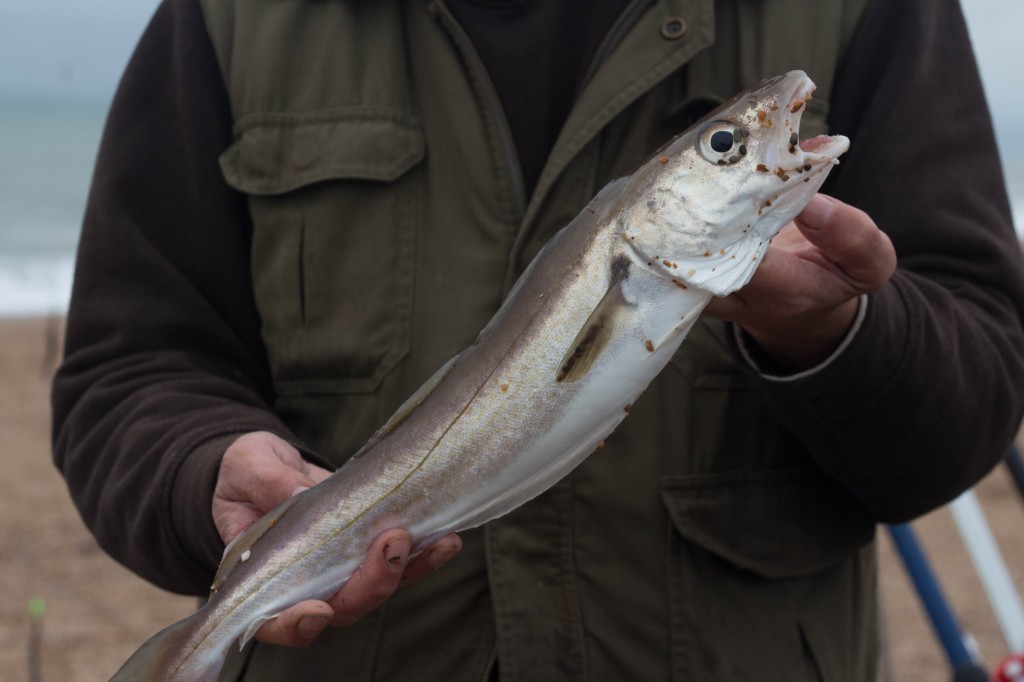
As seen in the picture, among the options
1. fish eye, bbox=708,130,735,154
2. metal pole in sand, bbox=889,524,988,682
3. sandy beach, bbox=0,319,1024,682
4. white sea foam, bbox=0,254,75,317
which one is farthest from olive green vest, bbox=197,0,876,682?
white sea foam, bbox=0,254,75,317

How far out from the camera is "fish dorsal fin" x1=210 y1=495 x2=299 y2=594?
7.03ft

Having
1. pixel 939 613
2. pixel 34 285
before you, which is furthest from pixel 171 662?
pixel 34 285

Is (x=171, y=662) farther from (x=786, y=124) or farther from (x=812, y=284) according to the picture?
(x=786, y=124)

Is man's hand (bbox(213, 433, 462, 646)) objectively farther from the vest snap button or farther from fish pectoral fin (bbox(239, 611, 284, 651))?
the vest snap button

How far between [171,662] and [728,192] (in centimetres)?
137

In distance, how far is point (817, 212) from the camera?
1889 mm

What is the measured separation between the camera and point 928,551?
7.62m

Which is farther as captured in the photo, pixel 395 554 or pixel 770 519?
pixel 770 519

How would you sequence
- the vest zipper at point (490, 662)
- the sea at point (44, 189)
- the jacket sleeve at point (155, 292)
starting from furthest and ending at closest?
the sea at point (44, 189) → the jacket sleeve at point (155, 292) → the vest zipper at point (490, 662)

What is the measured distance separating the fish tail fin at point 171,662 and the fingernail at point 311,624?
8.6 inches

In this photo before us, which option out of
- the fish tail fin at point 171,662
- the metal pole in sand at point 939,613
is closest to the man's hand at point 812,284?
the fish tail fin at point 171,662

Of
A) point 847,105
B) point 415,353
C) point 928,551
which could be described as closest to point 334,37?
point 415,353

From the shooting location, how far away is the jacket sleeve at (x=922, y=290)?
7.20 feet

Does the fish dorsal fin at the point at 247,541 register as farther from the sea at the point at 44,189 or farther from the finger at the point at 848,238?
the sea at the point at 44,189
